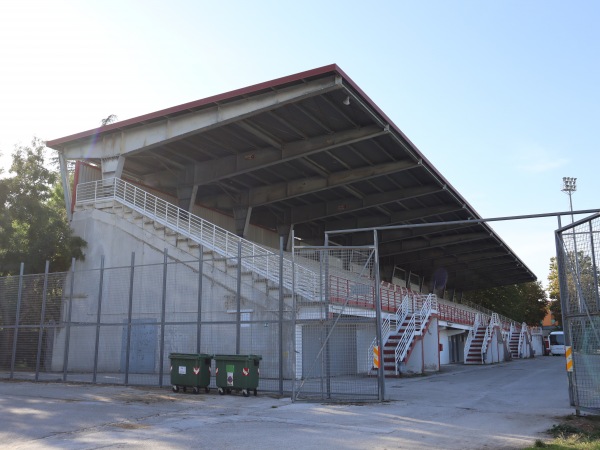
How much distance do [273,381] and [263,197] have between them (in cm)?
1988

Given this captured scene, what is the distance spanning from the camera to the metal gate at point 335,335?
575 inches

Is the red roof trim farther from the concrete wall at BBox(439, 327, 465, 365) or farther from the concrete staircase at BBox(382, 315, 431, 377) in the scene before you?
the concrete wall at BBox(439, 327, 465, 365)

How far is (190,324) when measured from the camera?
57.9 ft

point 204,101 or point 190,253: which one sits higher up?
point 204,101

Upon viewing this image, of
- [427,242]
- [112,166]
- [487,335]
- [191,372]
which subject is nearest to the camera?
[191,372]

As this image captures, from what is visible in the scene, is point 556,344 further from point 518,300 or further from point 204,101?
point 204,101

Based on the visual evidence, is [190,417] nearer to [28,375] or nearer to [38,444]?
[38,444]

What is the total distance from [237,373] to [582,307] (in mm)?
8689

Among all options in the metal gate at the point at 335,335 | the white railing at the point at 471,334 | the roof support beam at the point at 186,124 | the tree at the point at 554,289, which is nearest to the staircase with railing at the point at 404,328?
the metal gate at the point at 335,335

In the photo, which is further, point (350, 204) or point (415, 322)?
point (350, 204)

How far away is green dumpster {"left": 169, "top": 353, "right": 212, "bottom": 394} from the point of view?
A: 16125 millimetres

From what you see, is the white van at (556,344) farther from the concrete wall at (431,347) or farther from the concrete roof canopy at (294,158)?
the concrete wall at (431,347)

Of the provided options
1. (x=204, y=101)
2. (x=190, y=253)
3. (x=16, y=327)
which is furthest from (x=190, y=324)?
(x=204, y=101)

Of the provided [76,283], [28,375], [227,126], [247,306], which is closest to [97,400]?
[247,306]
